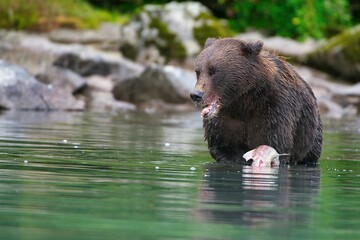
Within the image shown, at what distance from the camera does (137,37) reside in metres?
28.9

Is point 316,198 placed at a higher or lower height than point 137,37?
lower

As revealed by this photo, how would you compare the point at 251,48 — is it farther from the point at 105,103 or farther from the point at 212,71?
the point at 105,103

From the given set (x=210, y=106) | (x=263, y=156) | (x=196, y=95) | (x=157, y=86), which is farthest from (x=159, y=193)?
(x=157, y=86)

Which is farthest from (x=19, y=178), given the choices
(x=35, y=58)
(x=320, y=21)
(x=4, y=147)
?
(x=320, y=21)

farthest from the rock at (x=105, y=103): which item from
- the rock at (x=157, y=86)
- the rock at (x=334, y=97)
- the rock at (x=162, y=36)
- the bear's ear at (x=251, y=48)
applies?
the bear's ear at (x=251, y=48)

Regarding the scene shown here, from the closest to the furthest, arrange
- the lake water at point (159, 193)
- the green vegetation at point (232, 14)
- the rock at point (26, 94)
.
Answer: the lake water at point (159, 193), the rock at point (26, 94), the green vegetation at point (232, 14)

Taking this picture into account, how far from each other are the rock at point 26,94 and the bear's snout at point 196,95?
34.4 ft

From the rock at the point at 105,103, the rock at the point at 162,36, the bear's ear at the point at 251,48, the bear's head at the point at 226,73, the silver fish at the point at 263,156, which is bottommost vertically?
the silver fish at the point at 263,156

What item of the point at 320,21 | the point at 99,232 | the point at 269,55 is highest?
the point at 320,21

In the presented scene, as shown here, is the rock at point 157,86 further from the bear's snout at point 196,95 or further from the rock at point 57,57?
the bear's snout at point 196,95

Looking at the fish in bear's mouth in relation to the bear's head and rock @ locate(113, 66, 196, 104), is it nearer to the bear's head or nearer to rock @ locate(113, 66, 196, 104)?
the bear's head

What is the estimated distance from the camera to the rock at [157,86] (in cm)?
2433

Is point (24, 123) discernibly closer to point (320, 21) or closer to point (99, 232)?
point (99, 232)

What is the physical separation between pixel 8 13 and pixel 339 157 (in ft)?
57.6
